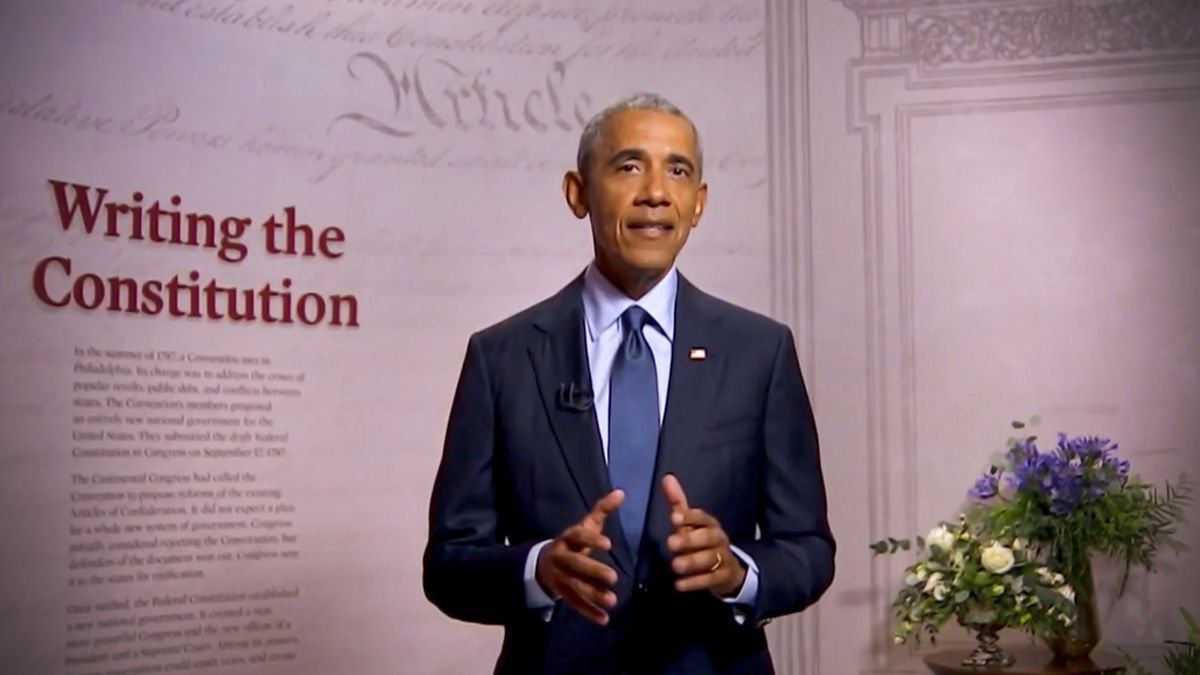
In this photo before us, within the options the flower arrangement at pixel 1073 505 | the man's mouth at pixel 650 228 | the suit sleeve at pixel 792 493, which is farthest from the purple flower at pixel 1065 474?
the man's mouth at pixel 650 228

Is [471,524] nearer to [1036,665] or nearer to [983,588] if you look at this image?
[983,588]

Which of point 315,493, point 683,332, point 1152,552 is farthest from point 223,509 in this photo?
point 1152,552

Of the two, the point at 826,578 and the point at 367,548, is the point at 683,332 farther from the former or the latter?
the point at 367,548

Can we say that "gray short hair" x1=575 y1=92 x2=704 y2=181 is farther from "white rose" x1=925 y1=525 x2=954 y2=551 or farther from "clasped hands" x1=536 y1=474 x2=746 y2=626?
"white rose" x1=925 y1=525 x2=954 y2=551

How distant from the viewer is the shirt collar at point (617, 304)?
6.42ft

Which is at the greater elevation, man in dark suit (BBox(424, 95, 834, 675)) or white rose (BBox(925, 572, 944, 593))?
man in dark suit (BBox(424, 95, 834, 675))

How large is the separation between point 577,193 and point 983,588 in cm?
226

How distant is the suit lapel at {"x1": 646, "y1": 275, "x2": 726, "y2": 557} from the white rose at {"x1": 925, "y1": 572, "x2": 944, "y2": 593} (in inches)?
85.7

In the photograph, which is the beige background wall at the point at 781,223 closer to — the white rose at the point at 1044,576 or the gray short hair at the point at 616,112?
the white rose at the point at 1044,576

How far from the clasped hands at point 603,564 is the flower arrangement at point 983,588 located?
235 cm

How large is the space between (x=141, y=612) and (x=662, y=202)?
7.39 feet

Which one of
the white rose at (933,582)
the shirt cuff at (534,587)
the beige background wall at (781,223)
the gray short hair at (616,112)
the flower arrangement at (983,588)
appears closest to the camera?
the shirt cuff at (534,587)

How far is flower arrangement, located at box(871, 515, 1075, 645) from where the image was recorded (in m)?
3.77

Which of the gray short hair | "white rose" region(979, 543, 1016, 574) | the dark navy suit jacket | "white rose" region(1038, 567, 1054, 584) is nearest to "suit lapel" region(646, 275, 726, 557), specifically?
the dark navy suit jacket
